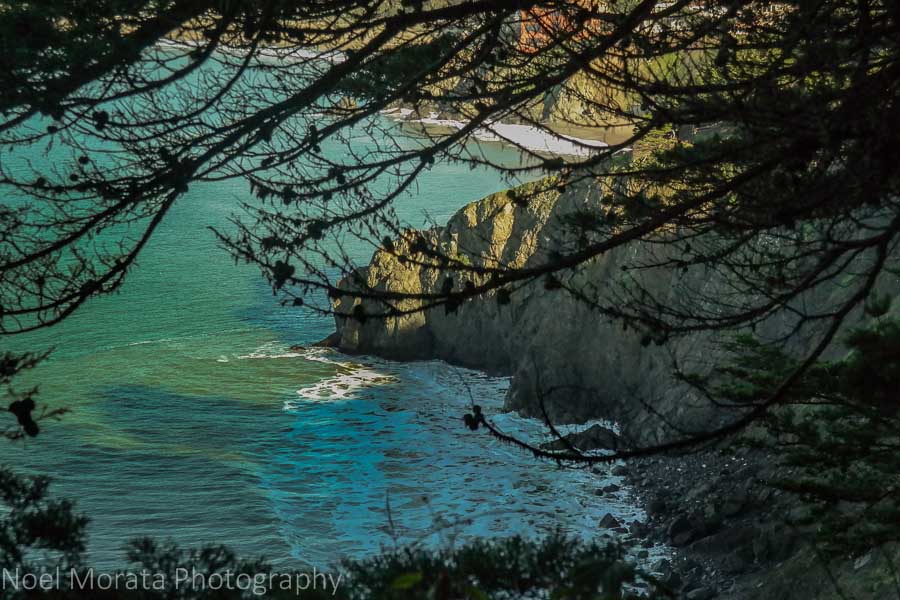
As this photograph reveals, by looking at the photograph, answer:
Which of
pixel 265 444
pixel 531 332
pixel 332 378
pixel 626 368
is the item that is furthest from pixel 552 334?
pixel 265 444

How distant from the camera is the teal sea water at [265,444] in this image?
15469 mm

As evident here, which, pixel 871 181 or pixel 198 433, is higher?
pixel 871 181

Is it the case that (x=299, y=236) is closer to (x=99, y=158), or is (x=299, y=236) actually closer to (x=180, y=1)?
(x=180, y=1)

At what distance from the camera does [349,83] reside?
728 centimetres

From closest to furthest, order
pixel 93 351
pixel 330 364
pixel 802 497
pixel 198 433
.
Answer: pixel 802 497 < pixel 198 433 < pixel 330 364 < pixel 93 351

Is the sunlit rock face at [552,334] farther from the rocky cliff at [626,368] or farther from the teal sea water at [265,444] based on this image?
the teal sea water at [265,444]

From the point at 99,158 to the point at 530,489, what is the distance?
3427 centimetres

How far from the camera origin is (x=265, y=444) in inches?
806

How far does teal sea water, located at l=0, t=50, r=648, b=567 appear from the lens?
50.8 feet

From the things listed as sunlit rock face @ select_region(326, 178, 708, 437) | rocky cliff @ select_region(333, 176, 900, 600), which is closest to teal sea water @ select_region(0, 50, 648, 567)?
sunlit rock face @ select_region(326, 178, 708, 437)

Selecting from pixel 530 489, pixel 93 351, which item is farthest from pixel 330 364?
pixel 530 489

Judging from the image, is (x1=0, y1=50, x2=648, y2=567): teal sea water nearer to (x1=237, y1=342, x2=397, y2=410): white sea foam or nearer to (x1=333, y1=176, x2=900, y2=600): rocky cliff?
(x1=237, y1=342, x2=397, y2=410): white sea foam

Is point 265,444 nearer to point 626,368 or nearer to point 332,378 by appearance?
point 332,378

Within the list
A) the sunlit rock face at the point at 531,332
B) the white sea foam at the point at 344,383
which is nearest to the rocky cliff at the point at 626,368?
the sunlit rock face at the point at 531,332
